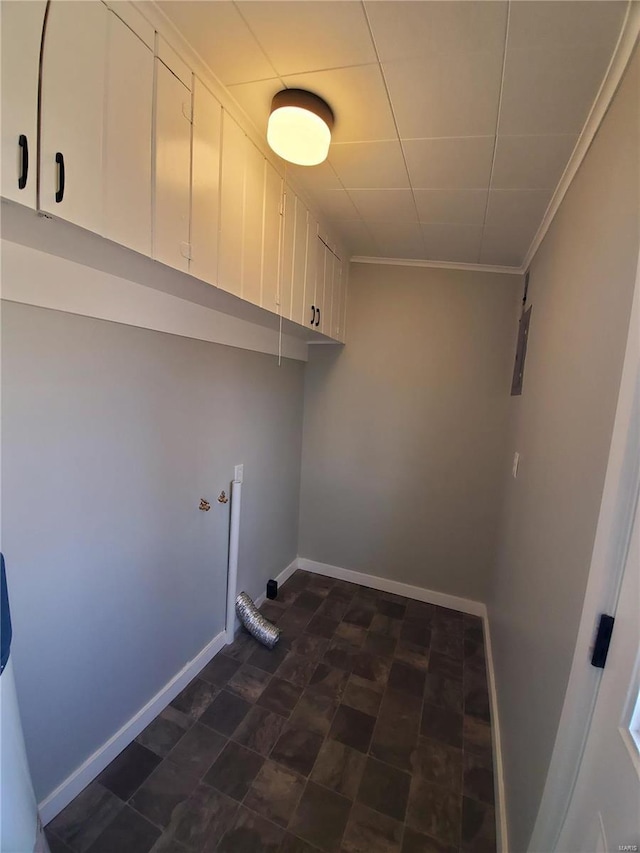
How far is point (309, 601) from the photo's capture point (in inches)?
105

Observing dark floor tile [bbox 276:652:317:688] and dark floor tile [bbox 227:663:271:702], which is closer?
dark floor tile [bbox 227:663:271:702]

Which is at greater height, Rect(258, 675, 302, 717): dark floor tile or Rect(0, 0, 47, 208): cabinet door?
Rect(0, 0, 47, 208): cabinet door

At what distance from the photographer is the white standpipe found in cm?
209

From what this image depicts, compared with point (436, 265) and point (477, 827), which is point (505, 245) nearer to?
point (436, 265)

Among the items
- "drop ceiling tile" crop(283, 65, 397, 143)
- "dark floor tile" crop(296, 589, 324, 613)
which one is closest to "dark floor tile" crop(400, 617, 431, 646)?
"dark floor tile" crop(296, 589, 324, 613)

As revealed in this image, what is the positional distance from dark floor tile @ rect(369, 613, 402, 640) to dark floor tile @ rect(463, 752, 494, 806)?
0.79 metres

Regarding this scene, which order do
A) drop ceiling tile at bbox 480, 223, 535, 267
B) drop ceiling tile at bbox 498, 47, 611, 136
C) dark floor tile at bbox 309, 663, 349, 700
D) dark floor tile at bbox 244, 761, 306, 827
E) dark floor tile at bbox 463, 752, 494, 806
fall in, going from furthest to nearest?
drop ceiling tile at bbox 480, 223, 535, 267
dark floor tile at bbox 309, 663, 349, 700
dark floor tile at bbox 463, 752, 494, 806
dark floor tile at bbox 244, 761, 306, 827
drop ceiling tile at bbox 498, 47, 611, 136

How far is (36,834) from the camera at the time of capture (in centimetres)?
85

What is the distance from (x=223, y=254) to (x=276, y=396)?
1.24 meters

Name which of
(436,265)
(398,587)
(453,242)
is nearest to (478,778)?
(398,587)

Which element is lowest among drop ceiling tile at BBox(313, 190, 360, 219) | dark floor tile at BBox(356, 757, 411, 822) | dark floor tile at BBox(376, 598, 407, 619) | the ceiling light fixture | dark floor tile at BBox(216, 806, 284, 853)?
dark floor tile at BBox(376, 598, 407, 619)

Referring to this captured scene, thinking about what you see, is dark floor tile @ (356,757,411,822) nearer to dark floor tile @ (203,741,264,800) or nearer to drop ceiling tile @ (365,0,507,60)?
dark floor tile @ (203,741,264,800)

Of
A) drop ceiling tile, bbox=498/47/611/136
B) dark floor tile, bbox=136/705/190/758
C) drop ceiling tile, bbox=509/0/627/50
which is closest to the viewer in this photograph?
drop ceiling tile, bbox=509/0/627/50

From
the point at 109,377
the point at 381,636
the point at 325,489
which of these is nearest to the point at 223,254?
the point at 109,377
